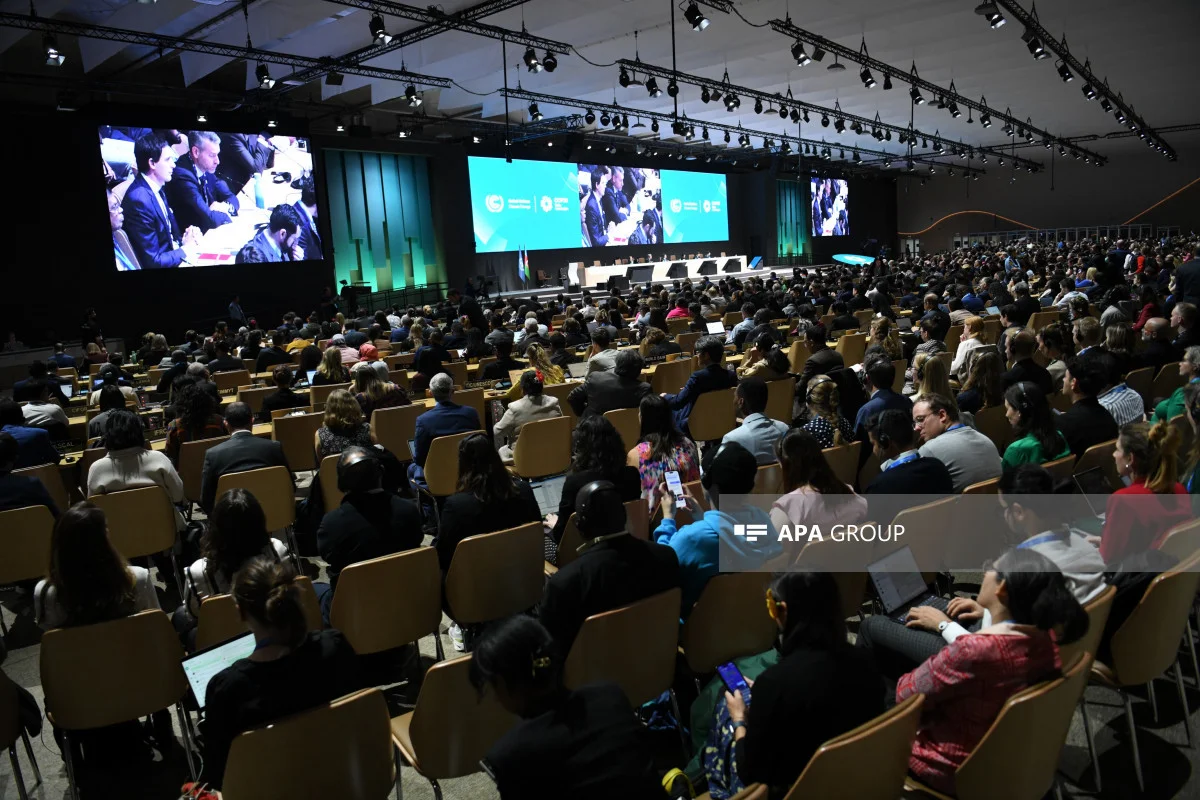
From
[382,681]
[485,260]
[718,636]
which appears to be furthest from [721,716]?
[485,260]

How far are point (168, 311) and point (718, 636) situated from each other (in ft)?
53.1

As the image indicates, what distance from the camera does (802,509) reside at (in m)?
3.26

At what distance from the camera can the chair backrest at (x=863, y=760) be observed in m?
1.68

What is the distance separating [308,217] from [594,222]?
10.2 meters

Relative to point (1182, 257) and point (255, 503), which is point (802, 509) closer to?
point (255, 503)

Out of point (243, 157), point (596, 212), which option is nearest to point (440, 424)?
point (243, 157)

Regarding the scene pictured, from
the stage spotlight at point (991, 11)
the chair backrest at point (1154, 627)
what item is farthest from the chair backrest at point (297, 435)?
the stage spotlight at point (991, 11)

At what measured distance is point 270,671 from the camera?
2.07 meters

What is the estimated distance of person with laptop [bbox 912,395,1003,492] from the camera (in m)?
3.83

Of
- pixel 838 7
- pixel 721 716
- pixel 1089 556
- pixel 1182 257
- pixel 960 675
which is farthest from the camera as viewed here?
pixel 1182 257

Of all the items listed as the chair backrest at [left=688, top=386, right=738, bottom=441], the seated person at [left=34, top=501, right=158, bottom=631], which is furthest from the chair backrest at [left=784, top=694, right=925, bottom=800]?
the chair backrest at [left=688, top=386, right=738, bottom=441]

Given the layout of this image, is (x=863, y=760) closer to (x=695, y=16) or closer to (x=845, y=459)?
(x=845, y=459)

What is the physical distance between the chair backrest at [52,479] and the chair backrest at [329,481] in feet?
5.59

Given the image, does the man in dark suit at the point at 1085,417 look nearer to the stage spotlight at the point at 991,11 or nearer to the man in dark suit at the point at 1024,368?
the man in dark suit at the point at 1024,368
